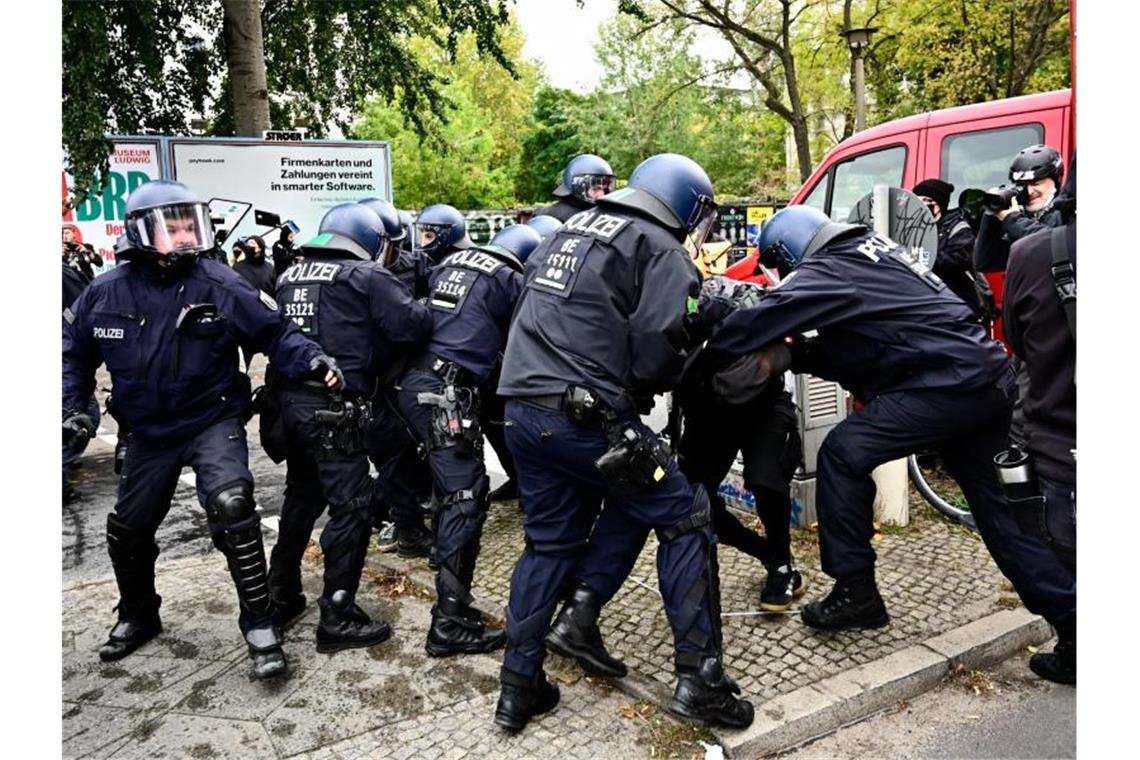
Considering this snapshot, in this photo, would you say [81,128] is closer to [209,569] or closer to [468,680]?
[209,569]

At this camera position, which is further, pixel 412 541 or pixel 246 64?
pixel 246 64

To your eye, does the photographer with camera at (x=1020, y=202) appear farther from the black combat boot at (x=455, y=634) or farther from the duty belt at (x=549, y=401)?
the black combat boot at (x=455, y=634)

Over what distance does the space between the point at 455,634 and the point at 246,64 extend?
10.8 metres

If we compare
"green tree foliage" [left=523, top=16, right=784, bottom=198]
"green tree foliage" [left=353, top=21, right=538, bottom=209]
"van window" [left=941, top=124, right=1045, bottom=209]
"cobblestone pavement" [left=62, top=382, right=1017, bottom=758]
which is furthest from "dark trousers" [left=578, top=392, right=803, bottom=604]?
"green tree foliage" [left=523, top=16, right=784, bottom=198]

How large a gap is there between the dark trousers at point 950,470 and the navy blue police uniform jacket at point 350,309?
2.07m

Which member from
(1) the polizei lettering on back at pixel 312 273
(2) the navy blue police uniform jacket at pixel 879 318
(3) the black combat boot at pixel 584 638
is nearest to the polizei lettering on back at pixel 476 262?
(1) the polizei lettering on back at pixel 312 273

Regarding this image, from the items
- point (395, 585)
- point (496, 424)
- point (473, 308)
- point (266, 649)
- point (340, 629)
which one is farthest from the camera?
point (496, 424)

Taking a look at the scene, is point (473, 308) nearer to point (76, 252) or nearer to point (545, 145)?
point (76, 252)

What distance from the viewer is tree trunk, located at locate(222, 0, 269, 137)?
499 inches

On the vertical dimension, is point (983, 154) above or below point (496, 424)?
above

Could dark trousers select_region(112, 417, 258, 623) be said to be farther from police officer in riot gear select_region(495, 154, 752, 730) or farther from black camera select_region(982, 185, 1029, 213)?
black camera select_region(982, 185, 1029, 213)

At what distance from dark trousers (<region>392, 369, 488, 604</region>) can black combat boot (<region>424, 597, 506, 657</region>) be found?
0.18 ft

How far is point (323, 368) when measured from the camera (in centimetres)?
432

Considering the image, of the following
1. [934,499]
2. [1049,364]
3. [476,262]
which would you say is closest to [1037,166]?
[934,499]
